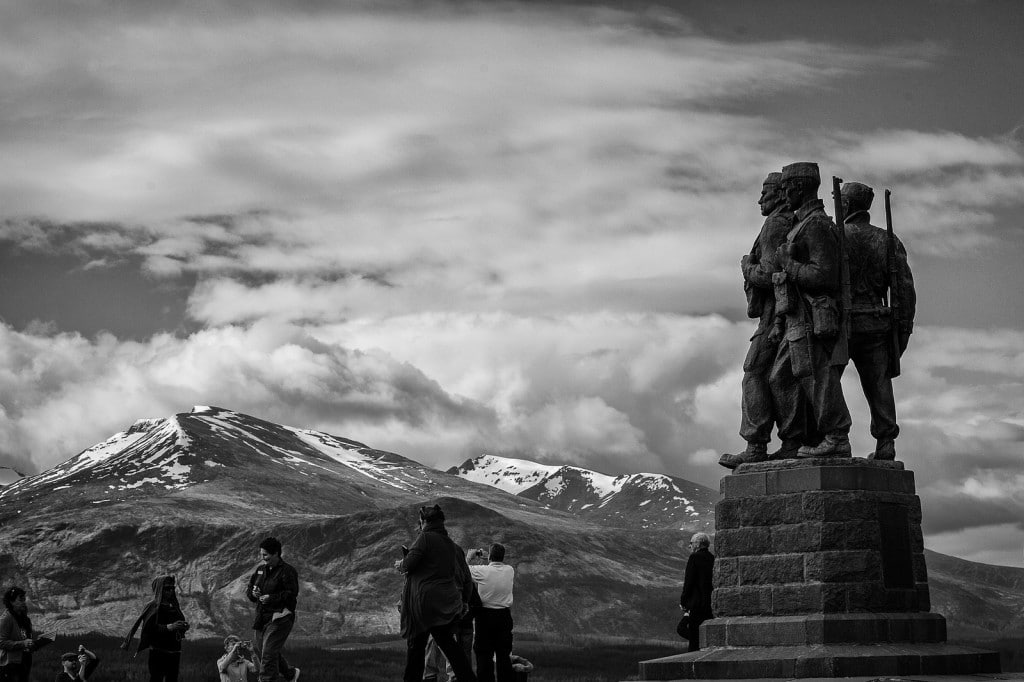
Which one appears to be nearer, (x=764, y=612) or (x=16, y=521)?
(x=764, y=612)

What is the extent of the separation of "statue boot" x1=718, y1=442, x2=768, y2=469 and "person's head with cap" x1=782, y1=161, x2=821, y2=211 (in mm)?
3089

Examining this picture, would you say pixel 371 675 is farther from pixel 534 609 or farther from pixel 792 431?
pixel 534 609

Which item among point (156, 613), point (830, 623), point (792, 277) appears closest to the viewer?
point (830, 623)

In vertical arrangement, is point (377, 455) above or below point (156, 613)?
above

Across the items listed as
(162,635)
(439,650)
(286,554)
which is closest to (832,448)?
(439,650)

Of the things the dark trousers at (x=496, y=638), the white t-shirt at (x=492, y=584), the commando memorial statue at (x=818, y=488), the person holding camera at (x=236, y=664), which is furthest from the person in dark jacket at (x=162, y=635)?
the commando memorial statue at (x=818, y=488)

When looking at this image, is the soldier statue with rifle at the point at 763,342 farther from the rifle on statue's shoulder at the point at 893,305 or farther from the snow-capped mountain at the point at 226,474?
the snow-capped mountain at the point at 226,474

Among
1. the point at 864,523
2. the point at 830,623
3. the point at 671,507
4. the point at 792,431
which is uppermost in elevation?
the point at 671,507

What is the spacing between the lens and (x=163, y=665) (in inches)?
794

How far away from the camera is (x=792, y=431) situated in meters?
17.7

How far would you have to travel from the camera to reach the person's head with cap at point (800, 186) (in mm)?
18297

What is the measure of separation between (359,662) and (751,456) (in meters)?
35.0

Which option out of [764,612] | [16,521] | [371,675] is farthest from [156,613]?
[16,521]

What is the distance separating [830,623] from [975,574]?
390ft
